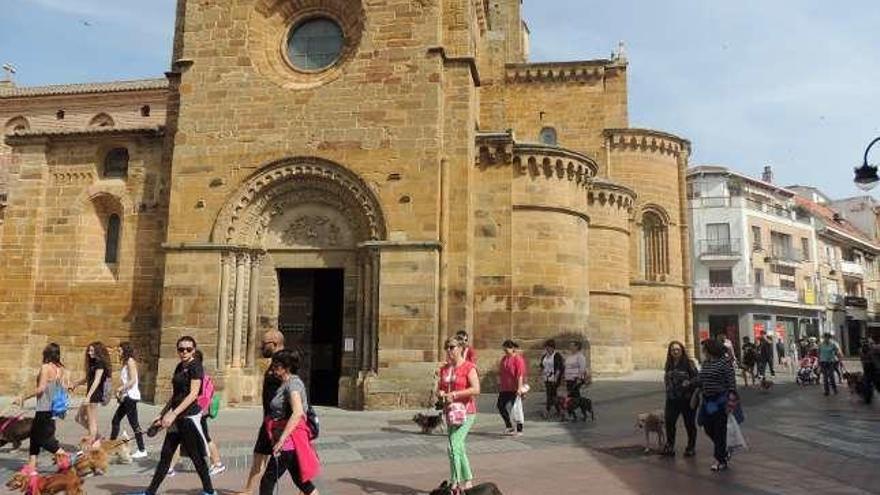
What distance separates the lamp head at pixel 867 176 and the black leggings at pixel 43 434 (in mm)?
14129

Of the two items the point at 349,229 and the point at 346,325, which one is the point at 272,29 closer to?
the point at 349,229

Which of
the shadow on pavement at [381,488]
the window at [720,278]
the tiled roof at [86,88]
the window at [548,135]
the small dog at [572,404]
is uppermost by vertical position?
the tiled roof at [86,88]

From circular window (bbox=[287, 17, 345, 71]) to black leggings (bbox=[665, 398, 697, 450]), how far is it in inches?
492

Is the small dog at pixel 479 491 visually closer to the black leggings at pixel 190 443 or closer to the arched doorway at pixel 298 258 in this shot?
the black leggings at pixel 190 443

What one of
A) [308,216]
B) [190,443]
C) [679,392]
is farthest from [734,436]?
[308,216]

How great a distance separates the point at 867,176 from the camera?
12.8 meters

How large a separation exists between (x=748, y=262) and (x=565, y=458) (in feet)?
125

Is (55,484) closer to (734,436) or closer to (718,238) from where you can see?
(734,436)

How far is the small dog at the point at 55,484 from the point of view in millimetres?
6398

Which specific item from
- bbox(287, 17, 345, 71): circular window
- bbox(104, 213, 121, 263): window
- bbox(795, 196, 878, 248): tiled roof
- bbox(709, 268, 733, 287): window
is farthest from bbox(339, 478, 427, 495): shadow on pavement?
bbox(795, 196, 878, 248): tiled roof

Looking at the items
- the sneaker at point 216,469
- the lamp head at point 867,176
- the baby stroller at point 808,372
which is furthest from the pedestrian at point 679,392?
the baby stroller at point 808,372

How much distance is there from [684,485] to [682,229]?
2567 cm

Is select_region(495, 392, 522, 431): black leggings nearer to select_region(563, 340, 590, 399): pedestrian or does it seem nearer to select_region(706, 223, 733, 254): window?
select_region(563, 340, 590, 399): pedestrian

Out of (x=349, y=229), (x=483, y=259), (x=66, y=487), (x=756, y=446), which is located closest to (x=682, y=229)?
(x=483, y=259)
